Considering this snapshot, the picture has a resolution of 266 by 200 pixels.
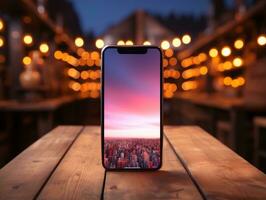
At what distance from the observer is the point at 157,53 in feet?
4.66

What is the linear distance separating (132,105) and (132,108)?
0.01m

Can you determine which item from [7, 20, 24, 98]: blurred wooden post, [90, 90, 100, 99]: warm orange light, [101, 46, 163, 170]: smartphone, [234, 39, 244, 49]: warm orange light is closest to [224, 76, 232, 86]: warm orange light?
[234, 39, 244, 49]: warm orange light

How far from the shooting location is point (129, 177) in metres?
1.30

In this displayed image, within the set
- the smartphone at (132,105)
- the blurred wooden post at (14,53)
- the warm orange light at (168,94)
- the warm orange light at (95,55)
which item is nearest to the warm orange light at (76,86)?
the warm orange light at (95,55)

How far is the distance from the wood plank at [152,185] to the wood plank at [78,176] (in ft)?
0.12

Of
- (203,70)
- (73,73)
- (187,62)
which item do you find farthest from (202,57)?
(73,73)

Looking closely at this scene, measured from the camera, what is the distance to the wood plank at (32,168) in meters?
1.12

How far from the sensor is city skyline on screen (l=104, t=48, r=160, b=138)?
1.42m

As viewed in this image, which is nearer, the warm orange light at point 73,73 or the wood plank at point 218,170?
the wood plank at point 218,170

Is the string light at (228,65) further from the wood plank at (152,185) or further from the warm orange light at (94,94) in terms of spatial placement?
the wood plank at (152,185)

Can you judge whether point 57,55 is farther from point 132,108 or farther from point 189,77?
point 132,108

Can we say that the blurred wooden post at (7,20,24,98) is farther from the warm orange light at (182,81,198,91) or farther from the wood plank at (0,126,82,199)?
the warm orange light at (182,81,198,91)

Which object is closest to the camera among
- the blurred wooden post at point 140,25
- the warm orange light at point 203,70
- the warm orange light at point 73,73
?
the warm orange light at point 203,70

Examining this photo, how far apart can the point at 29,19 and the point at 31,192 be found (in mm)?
7300
